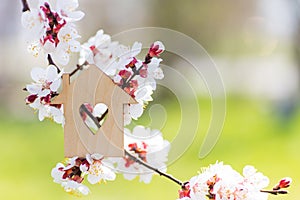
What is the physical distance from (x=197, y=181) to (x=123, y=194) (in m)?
2.07

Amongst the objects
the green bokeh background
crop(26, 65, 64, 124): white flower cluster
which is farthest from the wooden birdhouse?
the green bokeh background

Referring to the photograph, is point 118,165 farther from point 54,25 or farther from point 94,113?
point 54,25

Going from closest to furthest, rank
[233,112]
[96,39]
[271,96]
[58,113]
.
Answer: [58,113] < [96,39] < [233,112] < [271,96]

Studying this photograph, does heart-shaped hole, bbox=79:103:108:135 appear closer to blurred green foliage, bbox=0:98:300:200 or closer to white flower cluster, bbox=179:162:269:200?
white flower cluster, bbox=179:162:269:200

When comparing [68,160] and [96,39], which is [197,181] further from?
[96,39]

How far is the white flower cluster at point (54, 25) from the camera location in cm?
81

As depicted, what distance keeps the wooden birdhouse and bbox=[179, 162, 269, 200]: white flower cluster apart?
0.12m

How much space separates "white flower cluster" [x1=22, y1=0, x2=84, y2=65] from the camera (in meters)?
0.81

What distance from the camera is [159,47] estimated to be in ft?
2.63

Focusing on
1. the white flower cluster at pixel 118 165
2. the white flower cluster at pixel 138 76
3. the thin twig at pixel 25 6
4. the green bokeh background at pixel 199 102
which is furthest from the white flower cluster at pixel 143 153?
the green bokeh background at pixel 199 102

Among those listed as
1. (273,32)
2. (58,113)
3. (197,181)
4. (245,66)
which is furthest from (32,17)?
(245,66)

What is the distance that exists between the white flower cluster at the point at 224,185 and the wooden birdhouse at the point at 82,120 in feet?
0.39

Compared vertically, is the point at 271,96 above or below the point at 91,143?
above

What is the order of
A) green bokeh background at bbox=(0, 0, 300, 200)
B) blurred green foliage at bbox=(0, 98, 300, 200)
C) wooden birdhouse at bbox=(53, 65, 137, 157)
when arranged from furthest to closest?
green bokeh background at bbox=(0, 0, 300, 200) < blurred green foliage at bbox=(0, 98, 300, 200) < wooden birdhouse at bbox=(53, 65, 137, 157)
